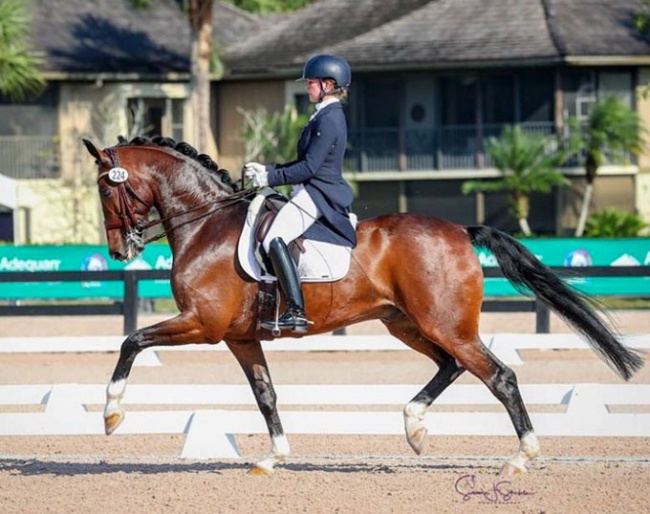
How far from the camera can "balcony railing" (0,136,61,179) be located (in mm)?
34844

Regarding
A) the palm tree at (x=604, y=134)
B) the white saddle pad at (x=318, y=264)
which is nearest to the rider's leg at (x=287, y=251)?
the white saddle pad at (x=318, y=264)

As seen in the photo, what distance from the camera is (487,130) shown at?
3512cm

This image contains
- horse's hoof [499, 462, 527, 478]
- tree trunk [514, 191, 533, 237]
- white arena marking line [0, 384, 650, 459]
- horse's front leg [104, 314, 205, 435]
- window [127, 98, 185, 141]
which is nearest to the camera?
horse's hoof [499, 462, 527, 478]

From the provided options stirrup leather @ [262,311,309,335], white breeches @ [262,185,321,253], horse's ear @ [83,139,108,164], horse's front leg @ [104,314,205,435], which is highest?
horse's ear @ [83,139,108,164]

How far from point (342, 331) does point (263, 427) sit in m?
7.88

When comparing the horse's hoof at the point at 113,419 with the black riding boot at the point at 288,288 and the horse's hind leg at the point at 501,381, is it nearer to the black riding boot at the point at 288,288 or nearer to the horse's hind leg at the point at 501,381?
the black riding boot at the point at 288,288

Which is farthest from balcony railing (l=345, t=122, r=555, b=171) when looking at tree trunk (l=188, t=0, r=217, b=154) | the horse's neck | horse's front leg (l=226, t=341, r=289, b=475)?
horse's front leg (l=226, t=341, r=289, b=475)

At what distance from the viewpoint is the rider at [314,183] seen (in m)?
8.51

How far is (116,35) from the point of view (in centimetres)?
3741

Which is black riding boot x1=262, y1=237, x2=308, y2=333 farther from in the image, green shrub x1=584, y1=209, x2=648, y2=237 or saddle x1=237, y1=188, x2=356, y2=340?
green shrub x1=584, y1=209, x2=648, y2=237

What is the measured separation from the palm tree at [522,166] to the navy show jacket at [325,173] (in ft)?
78.3

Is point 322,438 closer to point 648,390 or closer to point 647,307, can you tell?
point 648,390

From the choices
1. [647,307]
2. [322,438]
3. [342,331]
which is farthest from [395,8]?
[322,438]

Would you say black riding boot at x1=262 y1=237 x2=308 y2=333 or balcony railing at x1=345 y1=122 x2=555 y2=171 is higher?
balcony railing at x1=345 y1=122 x2=555 y2=171
